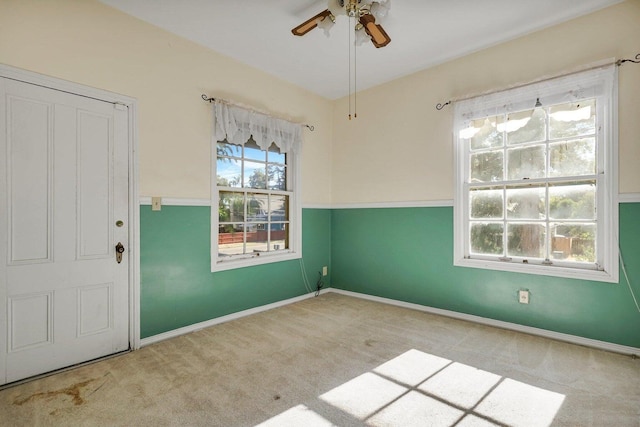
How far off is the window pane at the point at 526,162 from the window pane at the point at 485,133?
180mm

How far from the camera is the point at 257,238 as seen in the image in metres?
3.59

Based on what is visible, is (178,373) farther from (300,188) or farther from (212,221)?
(300,188)

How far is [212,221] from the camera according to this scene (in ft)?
10.2

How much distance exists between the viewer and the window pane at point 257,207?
350 cm

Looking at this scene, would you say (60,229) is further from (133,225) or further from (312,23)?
(312,23)

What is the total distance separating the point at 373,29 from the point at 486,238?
228 cm

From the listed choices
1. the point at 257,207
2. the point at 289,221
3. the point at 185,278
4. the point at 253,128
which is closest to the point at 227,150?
the point at 253,128

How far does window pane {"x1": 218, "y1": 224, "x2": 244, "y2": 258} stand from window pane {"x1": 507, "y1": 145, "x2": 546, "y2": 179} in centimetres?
282

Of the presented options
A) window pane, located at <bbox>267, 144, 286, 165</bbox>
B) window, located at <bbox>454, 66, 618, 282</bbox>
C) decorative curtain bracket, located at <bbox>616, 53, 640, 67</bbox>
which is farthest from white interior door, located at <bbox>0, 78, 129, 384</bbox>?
decorative curtain bracket, located at <bbox>616, 53, 640, 67</bbox>

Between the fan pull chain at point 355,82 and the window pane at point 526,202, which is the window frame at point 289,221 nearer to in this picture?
the fan pull chain at point 355,82

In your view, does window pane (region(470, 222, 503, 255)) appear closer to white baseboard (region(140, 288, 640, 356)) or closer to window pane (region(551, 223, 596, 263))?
window pane (region(551, 223, 596, 263))

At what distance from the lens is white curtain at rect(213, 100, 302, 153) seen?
3105 millimetres

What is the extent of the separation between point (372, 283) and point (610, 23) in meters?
3.29

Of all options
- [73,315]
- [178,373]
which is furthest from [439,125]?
[73,315]
